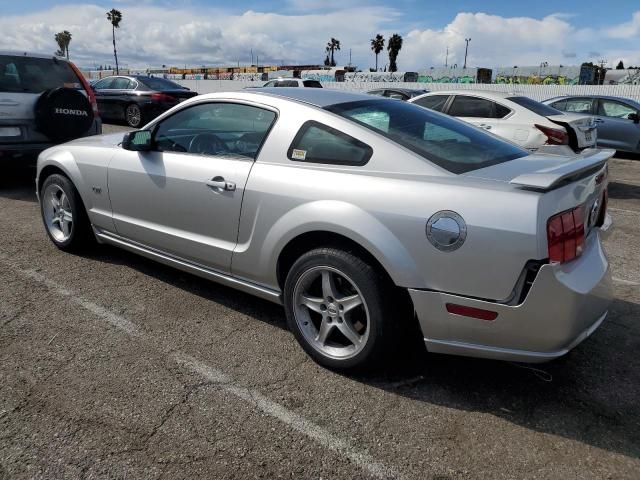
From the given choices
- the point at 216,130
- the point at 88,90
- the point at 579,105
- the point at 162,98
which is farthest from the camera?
the point at 162,98

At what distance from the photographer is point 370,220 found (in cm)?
256

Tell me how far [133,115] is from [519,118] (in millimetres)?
10551

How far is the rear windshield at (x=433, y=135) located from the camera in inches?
110

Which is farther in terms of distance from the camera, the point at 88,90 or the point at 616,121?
the point at 616,121

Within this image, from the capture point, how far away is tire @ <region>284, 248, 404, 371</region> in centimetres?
261

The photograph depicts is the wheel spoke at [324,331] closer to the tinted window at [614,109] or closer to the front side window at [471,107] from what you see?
the front side window at [471,107]

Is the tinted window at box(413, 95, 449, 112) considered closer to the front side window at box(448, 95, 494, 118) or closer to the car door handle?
the front side window at box(448, 95, 494, 118)

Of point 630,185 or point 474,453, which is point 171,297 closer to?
point 474,453

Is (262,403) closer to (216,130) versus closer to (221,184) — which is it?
(221,184)

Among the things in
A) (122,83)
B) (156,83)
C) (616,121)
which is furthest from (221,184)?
(122,83)

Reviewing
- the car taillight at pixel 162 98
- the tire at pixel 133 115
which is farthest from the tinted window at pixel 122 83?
the car taillight at pixel 162 98

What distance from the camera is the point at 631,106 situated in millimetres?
11039

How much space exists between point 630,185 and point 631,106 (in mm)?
3138

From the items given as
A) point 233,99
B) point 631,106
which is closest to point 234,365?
point 233,99
